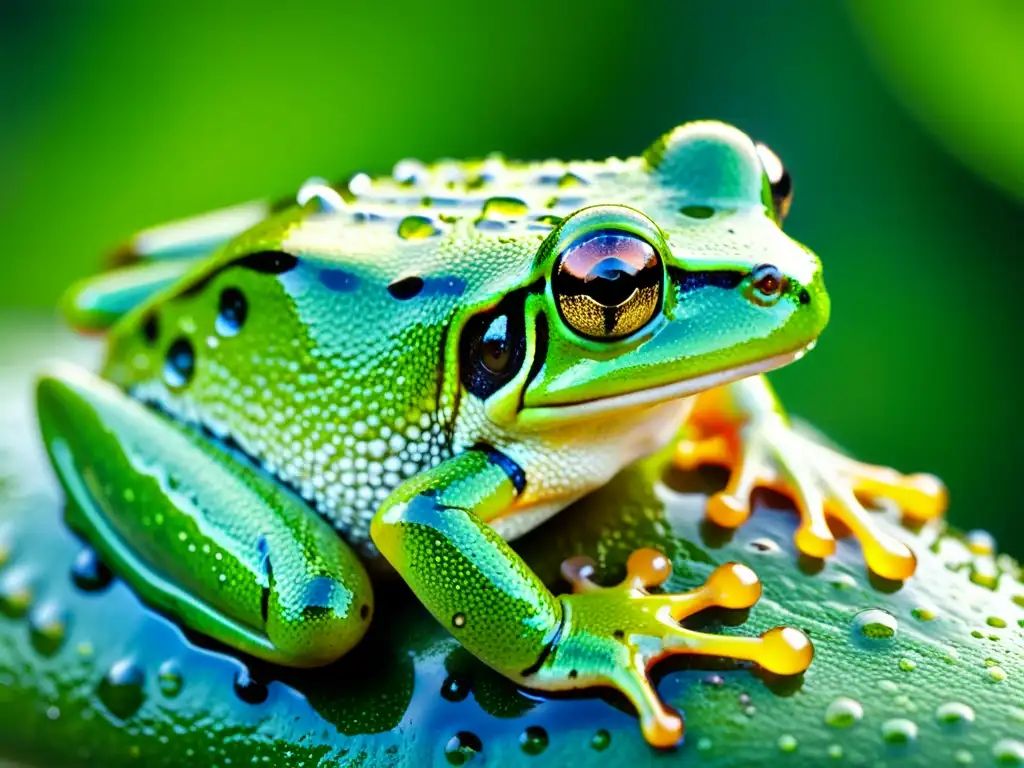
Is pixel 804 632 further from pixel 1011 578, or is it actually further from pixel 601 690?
pixel 1011 578

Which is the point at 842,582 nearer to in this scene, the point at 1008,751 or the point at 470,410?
the point at 1008,751

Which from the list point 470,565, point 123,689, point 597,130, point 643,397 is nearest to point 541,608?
point 470,565

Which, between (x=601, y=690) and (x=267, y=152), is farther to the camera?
(x=267, y=152)

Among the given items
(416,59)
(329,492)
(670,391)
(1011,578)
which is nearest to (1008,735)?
(1011,578)

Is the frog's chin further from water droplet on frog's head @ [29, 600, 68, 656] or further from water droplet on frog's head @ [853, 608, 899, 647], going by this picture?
water droplet on frog's head @ [29, 600, 68, 656]

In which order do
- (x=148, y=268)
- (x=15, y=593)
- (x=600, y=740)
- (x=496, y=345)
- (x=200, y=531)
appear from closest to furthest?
(x=600, y=740), (x=496, y=345), (x=200, y=531), (x=15, y=593), (x=148, y=268)

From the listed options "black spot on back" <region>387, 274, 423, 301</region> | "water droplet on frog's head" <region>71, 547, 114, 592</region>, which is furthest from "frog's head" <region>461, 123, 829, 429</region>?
"water droplet on frog's head" <region>71, 547, 114, 592</region>
